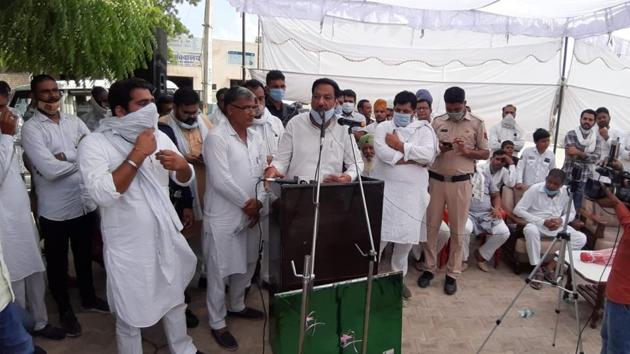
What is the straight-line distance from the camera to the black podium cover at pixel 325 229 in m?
2.50

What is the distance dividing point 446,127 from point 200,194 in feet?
7.99

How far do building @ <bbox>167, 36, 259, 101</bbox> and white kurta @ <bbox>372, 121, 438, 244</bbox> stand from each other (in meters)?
19.4

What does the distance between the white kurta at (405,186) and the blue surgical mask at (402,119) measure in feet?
0.13

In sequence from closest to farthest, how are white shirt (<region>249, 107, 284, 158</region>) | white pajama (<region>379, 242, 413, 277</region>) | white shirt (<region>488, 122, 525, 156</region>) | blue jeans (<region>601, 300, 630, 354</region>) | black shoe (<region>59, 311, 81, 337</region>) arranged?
blue jeans (<region>601, 300, 630, 354</region>)
black shoe (<region>59, 311, 81, 337</region>)
white shirt (<region>249, 107, 284, 158</region>)
white pajama (<region>379, 242, 413, 277</region>)
white shirt (<region>488, 122, 525, 156</region>)

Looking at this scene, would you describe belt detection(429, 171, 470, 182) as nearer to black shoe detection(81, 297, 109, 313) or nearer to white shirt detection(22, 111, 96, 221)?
white shirt detection(22, 111, 96, 221)

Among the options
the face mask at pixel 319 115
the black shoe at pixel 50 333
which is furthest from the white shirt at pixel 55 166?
the face mask at pixel 319 115

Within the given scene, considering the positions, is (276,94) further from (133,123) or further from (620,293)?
(620,293)

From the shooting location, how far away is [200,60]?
24094 mm

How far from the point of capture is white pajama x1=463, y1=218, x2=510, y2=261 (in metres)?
4.96

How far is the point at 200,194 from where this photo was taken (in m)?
3.78

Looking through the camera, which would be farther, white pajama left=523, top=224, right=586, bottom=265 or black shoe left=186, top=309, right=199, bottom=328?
white pajama left=523, top=224, right=586, bottom=265

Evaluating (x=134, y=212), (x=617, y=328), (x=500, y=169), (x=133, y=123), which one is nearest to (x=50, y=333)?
(x=134, y=212)

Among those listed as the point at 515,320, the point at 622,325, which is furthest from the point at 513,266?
the point at 622,325

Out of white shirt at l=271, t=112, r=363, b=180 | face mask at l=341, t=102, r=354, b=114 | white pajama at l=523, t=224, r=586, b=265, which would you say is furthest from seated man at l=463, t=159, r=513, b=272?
white shirt at l=271, t=112, r=363, b=180
